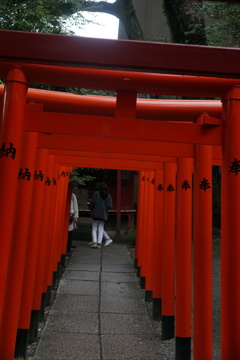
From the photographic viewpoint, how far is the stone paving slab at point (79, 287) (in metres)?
6.37

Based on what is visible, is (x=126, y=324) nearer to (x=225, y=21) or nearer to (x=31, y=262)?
(x=31, y=262)

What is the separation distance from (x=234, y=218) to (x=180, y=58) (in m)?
1.11

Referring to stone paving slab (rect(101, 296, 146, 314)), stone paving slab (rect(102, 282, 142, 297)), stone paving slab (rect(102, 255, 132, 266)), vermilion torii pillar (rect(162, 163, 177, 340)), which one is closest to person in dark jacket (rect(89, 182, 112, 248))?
stone paving slab (rect(102, 255, 132, 266))

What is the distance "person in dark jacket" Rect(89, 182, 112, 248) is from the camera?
9.57m

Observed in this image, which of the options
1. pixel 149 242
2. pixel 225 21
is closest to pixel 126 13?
pixel 225 21

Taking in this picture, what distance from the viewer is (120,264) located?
8.63 meters

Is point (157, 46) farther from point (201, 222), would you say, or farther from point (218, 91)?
point (201, 222)

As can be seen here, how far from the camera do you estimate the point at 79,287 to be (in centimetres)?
662

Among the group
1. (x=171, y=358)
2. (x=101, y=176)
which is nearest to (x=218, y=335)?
(x=171, y=358)

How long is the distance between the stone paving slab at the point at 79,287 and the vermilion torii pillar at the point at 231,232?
160 inches

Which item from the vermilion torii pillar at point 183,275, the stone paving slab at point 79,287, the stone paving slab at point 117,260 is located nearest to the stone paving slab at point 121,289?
the stone paving slab at point 79,287

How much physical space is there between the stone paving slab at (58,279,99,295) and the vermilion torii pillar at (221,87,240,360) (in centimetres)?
407

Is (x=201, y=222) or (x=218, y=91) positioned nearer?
(x=218, y=91)

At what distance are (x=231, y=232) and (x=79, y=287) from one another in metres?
4.57
